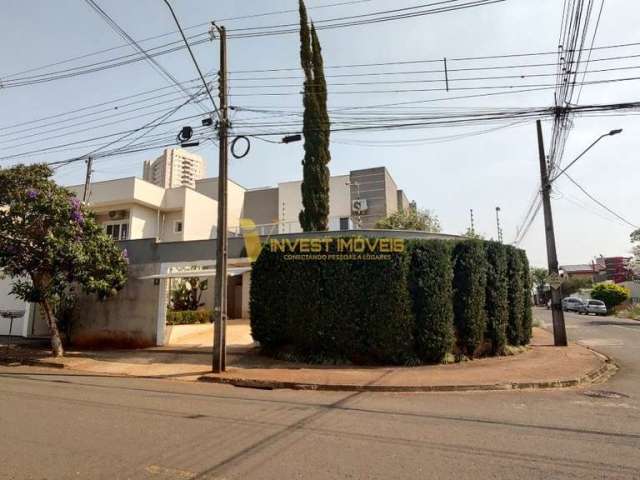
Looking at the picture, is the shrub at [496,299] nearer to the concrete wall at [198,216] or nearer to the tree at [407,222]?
the tree at [407,222]

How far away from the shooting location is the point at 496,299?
45.1 feet

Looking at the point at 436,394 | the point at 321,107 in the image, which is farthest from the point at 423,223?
the point at 436,394

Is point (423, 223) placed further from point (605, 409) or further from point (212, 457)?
point (212, 457)

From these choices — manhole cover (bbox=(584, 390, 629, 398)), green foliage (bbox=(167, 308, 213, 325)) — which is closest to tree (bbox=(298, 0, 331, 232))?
green foliage (bbox=(167, 308, 213, 325))

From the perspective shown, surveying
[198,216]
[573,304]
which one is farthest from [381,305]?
[573,304]

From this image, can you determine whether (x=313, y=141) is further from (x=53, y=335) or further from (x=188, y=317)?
(x=53, y=335)

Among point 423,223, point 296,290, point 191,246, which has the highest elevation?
point 423,223

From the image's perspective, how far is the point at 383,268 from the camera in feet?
40.5

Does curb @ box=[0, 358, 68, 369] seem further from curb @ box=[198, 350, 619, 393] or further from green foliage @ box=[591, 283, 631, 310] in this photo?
green foliage @ box=[591, 283, 631, 310]

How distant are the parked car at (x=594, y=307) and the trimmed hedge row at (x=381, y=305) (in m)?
35.0

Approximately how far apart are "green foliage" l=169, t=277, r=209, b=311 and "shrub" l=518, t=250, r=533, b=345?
586 inches

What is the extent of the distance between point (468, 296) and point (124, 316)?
12566mm

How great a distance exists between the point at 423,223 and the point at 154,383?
70.4 feet

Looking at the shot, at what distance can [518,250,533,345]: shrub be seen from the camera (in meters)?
15.6
